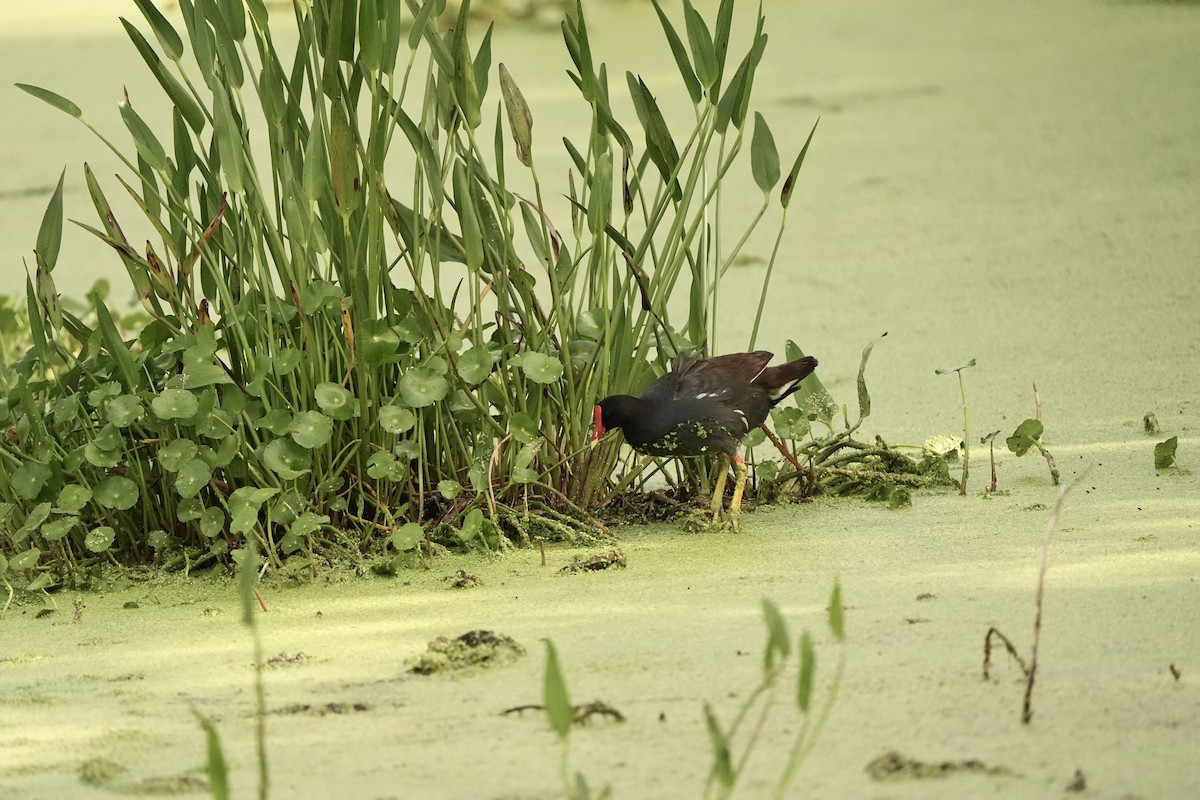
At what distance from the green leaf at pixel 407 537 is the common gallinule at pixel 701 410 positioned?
9.8 inches

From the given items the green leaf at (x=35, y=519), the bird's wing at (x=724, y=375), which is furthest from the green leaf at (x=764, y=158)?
the green leaf at (x=35, y=519)

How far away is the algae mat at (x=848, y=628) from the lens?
110 centimetres

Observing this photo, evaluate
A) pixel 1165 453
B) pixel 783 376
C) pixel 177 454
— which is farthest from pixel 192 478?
pixel 1165 453

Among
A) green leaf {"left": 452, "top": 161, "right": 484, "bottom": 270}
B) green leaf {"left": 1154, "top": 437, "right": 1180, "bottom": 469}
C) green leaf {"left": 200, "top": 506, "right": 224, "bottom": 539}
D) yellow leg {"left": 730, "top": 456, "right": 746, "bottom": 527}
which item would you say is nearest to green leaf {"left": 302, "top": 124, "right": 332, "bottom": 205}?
green leaf {"left": 452, "top": 161, "right": 484, "bottom": 270}

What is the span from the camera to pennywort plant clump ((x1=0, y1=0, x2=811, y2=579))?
168 cm

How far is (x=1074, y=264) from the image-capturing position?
3318 millimetres

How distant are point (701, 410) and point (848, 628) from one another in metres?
0.46

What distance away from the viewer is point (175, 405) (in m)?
1.68

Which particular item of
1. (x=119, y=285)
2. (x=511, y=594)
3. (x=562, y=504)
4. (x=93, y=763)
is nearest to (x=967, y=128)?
(x=119, y=285)

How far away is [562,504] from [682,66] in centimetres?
56

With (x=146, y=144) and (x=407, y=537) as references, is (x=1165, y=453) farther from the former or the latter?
(x=146, y=144)

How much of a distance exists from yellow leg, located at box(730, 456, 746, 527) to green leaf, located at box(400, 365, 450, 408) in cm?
37

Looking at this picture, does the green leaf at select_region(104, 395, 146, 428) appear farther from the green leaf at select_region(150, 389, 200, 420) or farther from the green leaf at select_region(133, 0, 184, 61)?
the green leaf at select_region(133, 0, 184, 61)

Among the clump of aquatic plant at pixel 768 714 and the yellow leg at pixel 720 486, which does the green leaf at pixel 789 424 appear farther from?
the clump of aquatic plant at pixel 768 714
